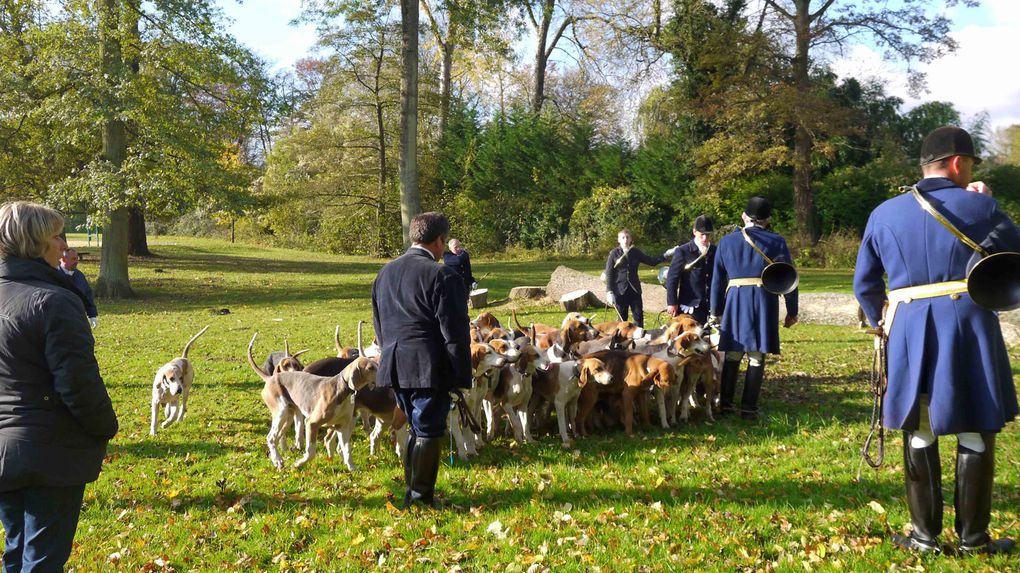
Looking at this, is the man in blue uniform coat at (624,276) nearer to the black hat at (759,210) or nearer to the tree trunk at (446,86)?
the black hat at (759,210)

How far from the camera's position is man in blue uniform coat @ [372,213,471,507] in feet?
16.0

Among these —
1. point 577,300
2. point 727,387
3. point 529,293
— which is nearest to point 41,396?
point 727,387

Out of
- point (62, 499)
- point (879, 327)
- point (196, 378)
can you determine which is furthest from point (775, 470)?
point (196, 378)

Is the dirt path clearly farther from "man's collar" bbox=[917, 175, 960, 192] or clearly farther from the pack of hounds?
"man's collar" bbox=[917, 175, 960, 192]

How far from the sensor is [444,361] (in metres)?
4.98

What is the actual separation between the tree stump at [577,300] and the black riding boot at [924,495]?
471 inches

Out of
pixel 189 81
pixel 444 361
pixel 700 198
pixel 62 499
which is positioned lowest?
pixel 62 499

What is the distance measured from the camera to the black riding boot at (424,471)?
5.02 metres

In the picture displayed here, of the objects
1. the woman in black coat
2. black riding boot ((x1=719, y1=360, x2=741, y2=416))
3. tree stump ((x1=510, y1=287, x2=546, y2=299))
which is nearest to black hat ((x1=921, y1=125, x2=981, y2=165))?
black riding boot ((x1=719, y1=360, x2=741, y2=416))

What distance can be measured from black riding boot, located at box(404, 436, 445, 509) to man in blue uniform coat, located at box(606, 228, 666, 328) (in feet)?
20.2

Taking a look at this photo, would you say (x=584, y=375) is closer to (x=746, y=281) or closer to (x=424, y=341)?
(x=746, y=281)

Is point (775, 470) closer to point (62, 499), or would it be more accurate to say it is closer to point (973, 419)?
point (973, 419)

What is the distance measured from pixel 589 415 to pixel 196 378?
586 cm

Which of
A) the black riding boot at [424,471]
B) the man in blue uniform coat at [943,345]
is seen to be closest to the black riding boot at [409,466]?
the black riding boot at [424,471]
